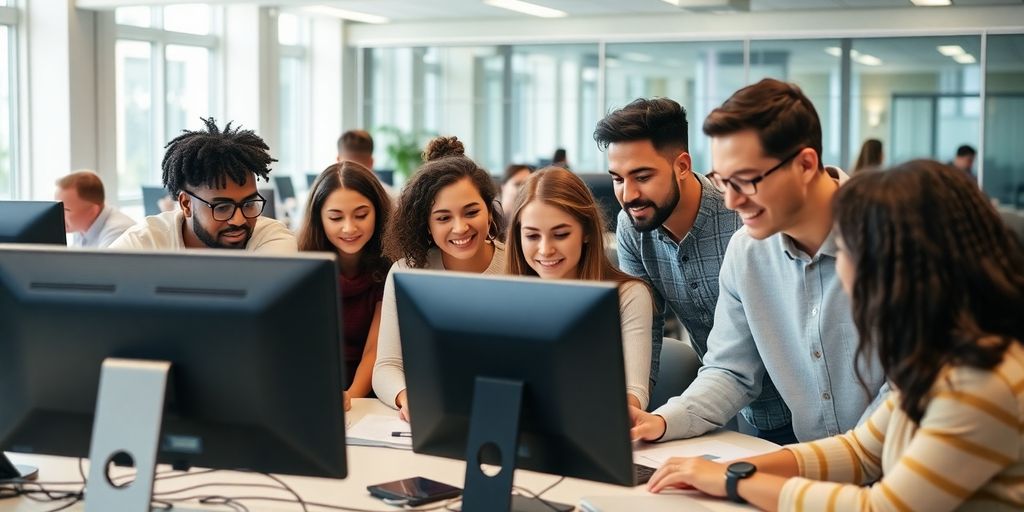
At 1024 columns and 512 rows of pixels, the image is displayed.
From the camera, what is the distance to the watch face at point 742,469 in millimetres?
1854

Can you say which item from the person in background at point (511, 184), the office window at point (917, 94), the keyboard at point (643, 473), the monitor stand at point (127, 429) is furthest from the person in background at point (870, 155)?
the monitor stand at point (127, 429)

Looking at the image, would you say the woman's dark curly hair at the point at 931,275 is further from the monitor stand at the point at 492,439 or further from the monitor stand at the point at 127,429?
the monitor stand at the point at 127,429

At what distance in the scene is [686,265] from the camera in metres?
2.93

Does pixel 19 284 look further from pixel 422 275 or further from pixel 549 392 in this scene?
pixel 549 392

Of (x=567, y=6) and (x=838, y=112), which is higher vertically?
(x=567, y=6)

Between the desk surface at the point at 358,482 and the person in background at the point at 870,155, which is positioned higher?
the person in background at the point at 870,155

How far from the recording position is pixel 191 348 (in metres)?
1.67

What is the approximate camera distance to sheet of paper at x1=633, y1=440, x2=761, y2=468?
2.16 meters

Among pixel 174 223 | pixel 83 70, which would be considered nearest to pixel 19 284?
pixel 174 223

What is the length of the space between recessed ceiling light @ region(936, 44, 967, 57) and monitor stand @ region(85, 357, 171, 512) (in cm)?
911

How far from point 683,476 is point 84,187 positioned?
13.7 feet

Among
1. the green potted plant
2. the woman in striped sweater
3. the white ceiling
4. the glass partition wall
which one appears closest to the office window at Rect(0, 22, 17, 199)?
the white ceiling

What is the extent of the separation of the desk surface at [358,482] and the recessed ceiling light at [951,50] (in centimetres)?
815

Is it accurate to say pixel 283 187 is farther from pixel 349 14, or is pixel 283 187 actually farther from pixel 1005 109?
pixel 1005 109
